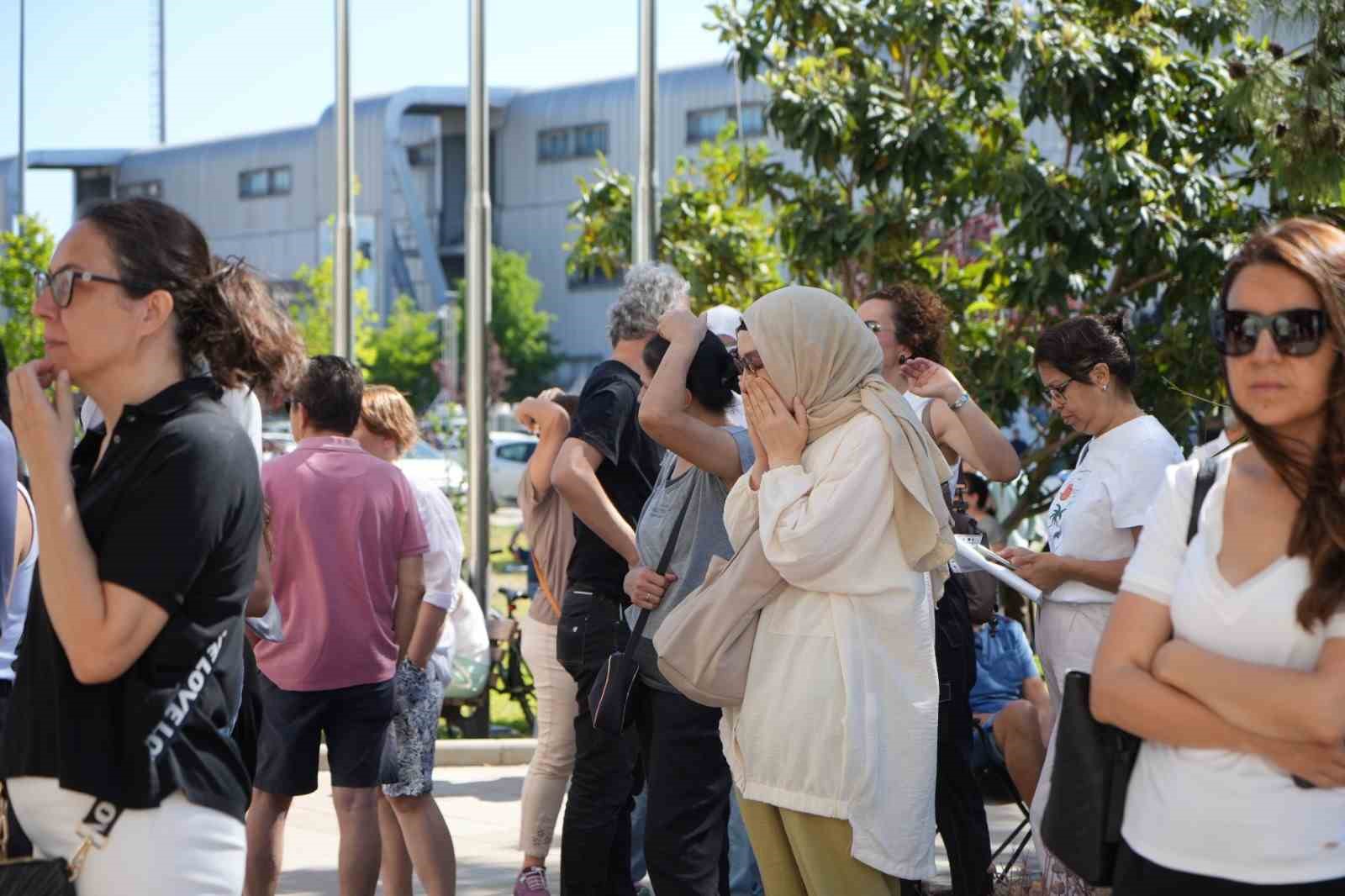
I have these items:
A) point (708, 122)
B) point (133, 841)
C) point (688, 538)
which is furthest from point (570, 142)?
point (133, 841)

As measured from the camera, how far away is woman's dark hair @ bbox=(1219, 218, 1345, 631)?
243cm

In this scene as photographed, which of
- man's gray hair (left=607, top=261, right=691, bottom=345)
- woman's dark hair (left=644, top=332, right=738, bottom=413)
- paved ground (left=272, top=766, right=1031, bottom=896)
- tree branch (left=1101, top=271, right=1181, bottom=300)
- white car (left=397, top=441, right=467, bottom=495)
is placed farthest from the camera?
white car (left=397, top=441, right=467, bottom=495)

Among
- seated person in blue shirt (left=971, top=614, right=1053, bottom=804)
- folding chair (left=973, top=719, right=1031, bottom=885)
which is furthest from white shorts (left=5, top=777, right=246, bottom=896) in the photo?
seated person in blue shirt (left=971, top=614, right=1053, bottom=804)

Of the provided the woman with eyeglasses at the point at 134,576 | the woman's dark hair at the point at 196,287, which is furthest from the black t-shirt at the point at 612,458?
the woman with eyeglasses at the point at 134,576

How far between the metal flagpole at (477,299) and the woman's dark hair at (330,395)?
587 centimetres

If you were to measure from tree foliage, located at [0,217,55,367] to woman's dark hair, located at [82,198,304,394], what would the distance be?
904 inches

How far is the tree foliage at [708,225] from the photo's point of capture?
11.2 m

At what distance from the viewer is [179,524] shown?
270 centimetres

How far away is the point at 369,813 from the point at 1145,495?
103 inches

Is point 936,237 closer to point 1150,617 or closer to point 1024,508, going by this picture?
point 1024,508

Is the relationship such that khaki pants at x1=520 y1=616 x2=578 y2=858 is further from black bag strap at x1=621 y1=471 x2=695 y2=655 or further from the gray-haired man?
black bag strap at x1=621 y1=471 x2=695 y2=655

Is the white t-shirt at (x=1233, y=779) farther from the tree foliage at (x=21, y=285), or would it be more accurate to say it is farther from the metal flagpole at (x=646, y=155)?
the tree foliage at (x=21, y=285)

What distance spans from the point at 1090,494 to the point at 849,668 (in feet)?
5.23

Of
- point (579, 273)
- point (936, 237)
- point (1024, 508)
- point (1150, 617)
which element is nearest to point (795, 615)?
point (1150, 617)
